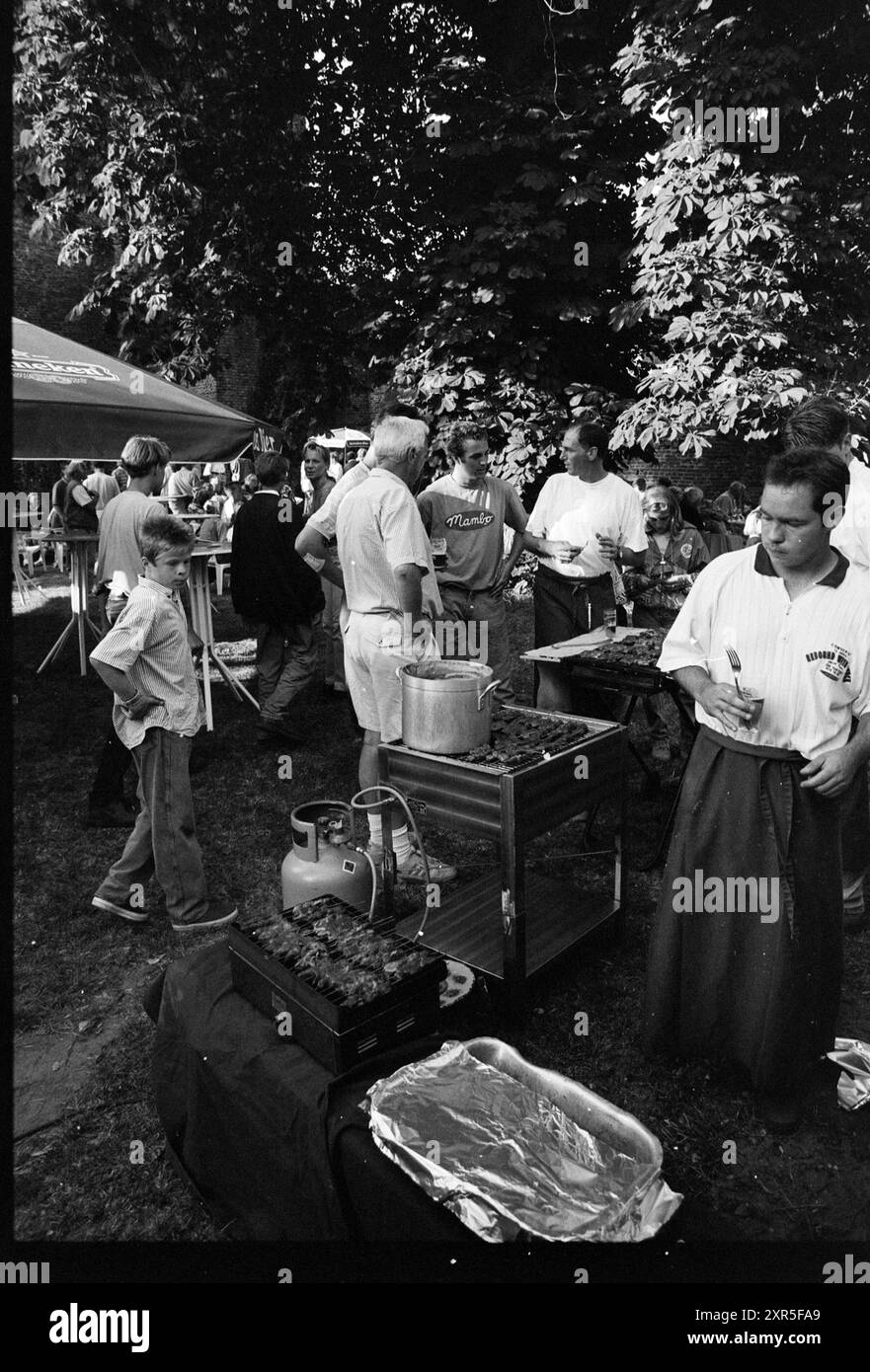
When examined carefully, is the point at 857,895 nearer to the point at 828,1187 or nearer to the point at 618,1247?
the point at 828,1187

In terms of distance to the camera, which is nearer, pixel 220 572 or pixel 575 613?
pixel 575 613

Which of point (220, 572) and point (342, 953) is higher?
point (220, 572)

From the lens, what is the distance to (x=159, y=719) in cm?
379

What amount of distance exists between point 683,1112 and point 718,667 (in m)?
1.40

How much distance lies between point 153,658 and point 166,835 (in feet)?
2.46

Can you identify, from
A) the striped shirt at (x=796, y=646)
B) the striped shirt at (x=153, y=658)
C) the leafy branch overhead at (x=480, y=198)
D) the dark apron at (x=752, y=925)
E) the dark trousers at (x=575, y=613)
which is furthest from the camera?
the leafy branch overhead at (x=480, y=198)

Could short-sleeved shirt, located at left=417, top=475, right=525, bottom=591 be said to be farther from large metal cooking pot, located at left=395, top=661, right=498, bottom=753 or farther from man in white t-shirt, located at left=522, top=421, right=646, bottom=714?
large metal cooking pot, located at left=395, top=661, right=498, bottom=753

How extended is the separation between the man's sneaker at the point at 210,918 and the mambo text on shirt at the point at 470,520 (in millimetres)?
2543

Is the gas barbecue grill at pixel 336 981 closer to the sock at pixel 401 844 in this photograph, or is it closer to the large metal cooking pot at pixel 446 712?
the large metal cooking pot at pixel 446 712

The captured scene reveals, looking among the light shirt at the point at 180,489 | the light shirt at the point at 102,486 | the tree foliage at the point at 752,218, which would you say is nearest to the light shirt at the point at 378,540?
the tree foliage at the point at 752,218

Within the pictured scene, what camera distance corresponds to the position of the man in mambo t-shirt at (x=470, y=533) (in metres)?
5.29

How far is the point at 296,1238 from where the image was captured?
2.11m

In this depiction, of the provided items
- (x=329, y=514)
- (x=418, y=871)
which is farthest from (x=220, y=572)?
(x=418, y=871)

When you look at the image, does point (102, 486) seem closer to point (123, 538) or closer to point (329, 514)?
point (123, 538)
